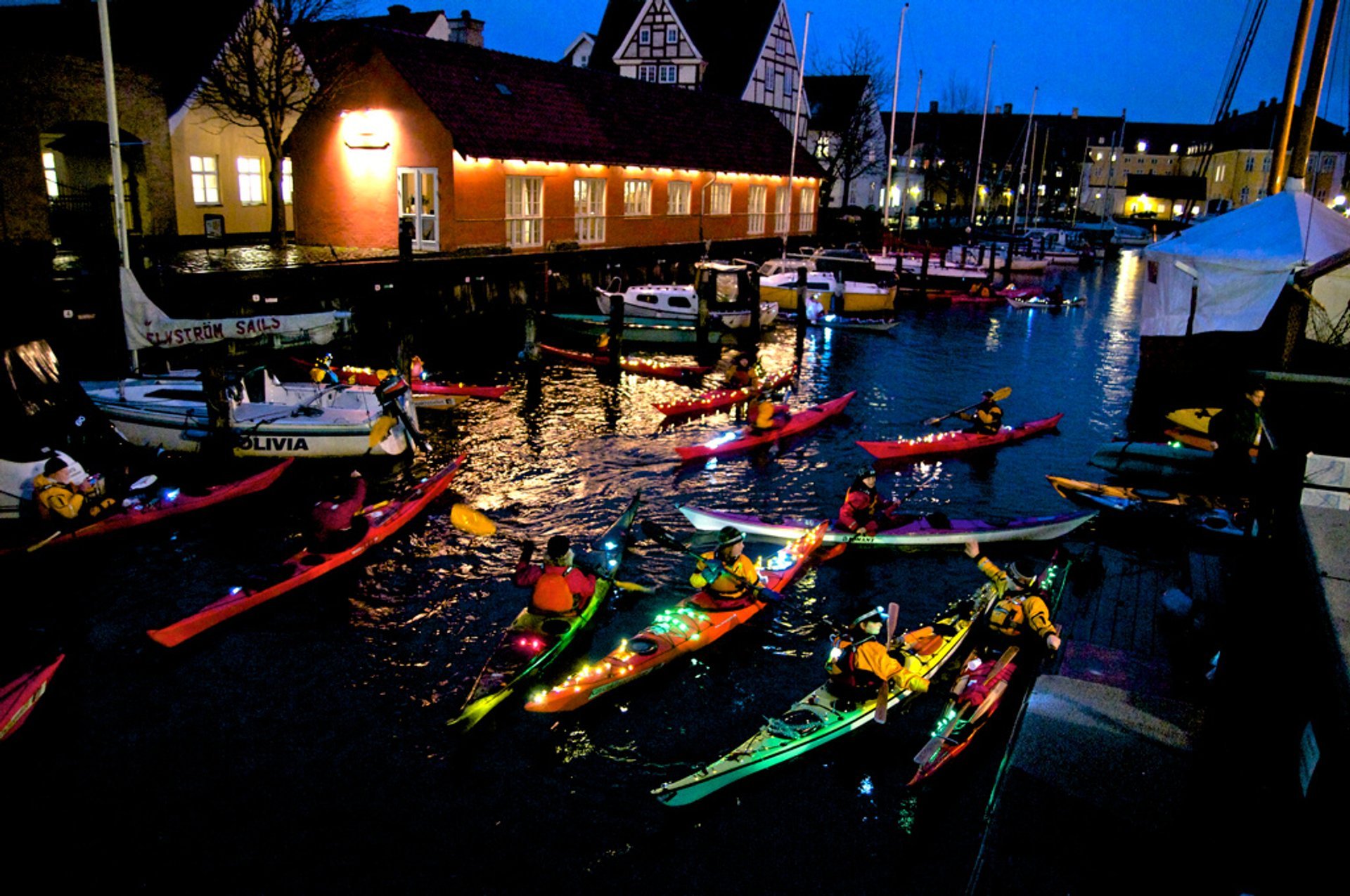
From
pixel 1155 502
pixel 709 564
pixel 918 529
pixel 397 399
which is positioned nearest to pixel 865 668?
pixel 709 564

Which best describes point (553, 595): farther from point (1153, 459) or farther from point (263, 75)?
point (263, 75)

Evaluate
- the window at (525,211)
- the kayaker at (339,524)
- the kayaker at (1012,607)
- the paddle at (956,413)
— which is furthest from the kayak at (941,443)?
the window at (525,211)

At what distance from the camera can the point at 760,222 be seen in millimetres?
44000

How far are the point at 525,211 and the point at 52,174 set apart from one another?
1408 centimetres

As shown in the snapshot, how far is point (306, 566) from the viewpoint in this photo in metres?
11.5

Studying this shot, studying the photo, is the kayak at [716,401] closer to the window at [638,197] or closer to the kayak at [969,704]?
the kayak at [969,704]

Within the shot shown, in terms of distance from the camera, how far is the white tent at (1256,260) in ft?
41.9

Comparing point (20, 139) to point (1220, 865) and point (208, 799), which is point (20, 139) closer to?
point (208, 799)

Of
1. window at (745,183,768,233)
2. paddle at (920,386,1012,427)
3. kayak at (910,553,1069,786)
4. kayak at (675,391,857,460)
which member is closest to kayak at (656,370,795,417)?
kayak at (675,391,857,460)

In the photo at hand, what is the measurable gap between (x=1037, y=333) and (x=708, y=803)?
31172 millimetres

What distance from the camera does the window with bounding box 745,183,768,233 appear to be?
4278cm

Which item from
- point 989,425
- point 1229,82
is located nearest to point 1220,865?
point 989,425

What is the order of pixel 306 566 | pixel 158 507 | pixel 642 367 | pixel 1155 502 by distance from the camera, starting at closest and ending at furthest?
pixel 306 566 < pixel 158 507 < pixel 1155 502 < pixel 642 367

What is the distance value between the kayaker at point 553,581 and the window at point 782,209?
3781 cm
